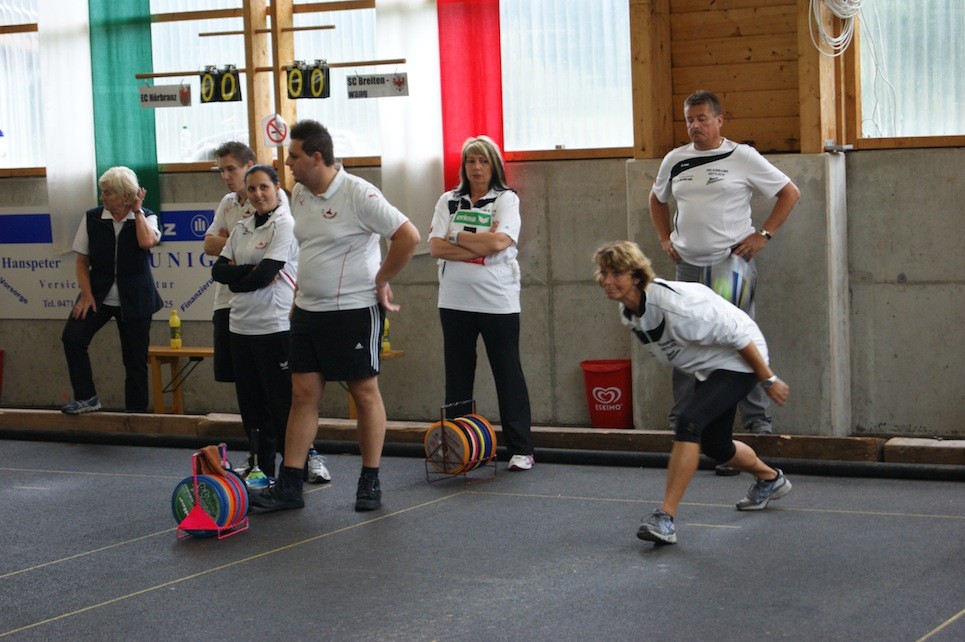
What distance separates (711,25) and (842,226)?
1188mm

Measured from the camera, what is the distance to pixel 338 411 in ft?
24.7

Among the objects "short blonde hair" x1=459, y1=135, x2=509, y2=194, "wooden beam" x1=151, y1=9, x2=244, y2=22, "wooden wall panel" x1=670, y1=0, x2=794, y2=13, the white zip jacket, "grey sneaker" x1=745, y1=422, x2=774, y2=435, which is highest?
"wooden beam" x1=151, y1=9, x2=244, y2=22

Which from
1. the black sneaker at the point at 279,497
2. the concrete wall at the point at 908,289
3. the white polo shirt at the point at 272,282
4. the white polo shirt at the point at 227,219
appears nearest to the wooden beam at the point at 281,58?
the white polo shirt at the point at 227,219

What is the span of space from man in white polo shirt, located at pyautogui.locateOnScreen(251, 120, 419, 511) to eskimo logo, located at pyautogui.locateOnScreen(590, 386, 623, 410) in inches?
74.6

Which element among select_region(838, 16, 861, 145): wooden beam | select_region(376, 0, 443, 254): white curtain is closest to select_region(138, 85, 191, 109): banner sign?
select_region(376, 0, 443, 254): white curtain

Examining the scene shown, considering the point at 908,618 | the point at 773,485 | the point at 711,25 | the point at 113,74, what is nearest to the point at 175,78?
the point at 113,74

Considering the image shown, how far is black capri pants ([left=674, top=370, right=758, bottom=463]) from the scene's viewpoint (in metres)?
4.51

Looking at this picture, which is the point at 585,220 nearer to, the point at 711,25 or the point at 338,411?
the point at 711,25

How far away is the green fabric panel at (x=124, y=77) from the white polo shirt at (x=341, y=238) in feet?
10.2

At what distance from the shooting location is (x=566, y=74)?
7.00 metres

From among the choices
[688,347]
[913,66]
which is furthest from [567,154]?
[688,347]

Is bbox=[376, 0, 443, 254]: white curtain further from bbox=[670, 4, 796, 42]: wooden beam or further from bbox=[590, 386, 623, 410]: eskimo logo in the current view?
bbox=[670, 4, 796, 42]: wooden beam

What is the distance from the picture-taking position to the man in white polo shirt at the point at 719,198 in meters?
5.79

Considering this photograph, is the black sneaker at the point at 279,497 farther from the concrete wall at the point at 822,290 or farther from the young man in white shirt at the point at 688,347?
the concrete wall at the point at 822,290
